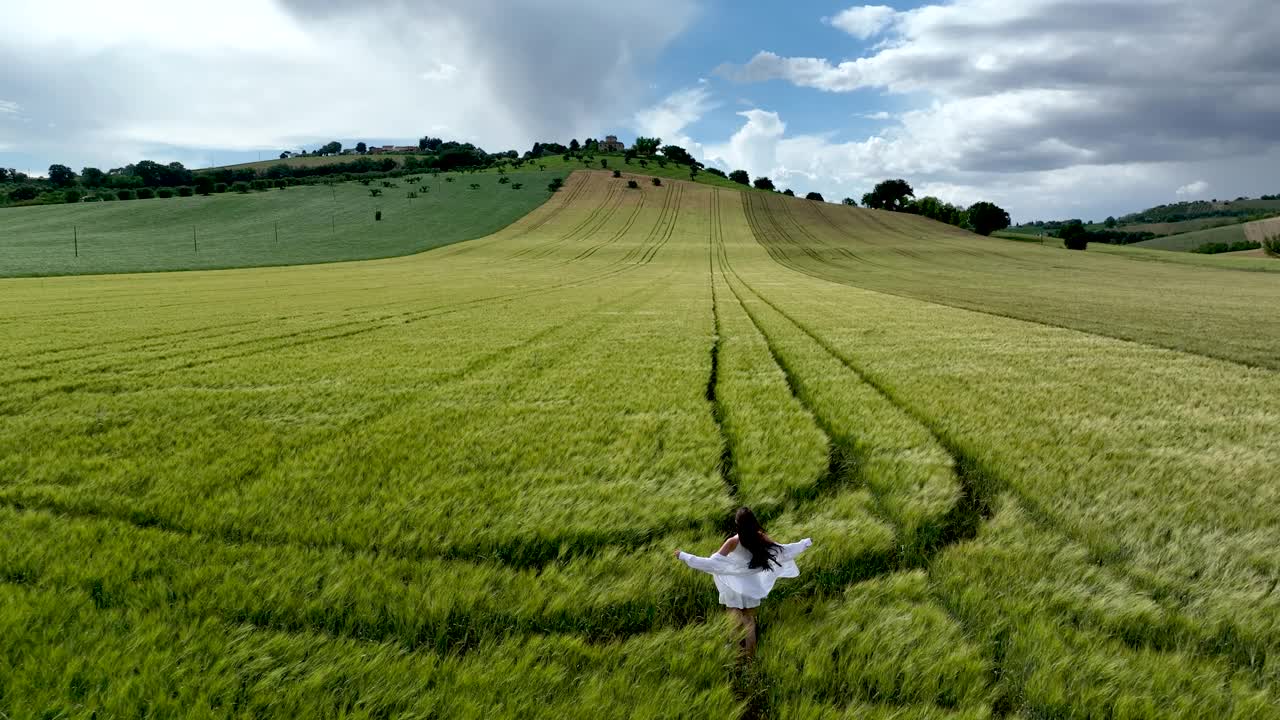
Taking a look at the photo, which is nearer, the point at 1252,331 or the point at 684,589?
the point at 684,589

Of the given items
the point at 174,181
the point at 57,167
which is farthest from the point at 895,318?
the point at 57,167

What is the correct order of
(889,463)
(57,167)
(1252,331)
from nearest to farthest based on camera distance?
1. (889,463)
2. (1252,331)
3. (57,167)

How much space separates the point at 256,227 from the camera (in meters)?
90.3

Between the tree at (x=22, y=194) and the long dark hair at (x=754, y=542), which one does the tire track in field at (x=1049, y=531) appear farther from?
the tree at (x=22, y=194)

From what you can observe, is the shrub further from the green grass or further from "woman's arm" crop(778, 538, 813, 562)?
"woman's arm" crop(778, 538, 813, 562)

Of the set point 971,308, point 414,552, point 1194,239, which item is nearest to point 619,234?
→ point 971,308

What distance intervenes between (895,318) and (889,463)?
17593mm

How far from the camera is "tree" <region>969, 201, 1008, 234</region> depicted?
127812 mm

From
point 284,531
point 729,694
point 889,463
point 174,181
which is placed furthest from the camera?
point 174,181

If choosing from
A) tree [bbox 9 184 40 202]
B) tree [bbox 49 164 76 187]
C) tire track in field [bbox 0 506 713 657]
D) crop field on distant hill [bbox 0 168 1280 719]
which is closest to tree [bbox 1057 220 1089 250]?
crop field on distant hill [bbox 0 168 1280 719]

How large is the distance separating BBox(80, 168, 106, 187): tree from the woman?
198146 mm

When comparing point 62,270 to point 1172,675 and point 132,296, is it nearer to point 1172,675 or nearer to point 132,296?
point 132,296

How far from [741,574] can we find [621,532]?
1.53 meters

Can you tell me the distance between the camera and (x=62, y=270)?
52.6 m
